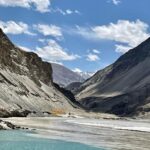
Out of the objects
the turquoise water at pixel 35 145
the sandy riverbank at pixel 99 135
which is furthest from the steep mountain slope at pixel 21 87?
the turquoise water at pixel 35 145

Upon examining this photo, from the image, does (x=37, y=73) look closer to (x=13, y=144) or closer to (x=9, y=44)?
(x=9, y=44)

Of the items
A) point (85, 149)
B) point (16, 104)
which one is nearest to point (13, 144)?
point (85, 149)

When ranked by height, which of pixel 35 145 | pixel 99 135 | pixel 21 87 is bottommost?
pixel 35 145

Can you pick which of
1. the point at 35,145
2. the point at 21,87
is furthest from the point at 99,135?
the point at 21,87

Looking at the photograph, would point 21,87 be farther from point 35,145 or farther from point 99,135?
point 35,145

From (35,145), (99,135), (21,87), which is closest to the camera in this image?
(35,145)

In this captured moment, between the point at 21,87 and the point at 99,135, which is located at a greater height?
the point at 21,87

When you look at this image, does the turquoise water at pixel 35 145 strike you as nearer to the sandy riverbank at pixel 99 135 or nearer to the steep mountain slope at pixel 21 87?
the sandy riverbank at pixel 99 135

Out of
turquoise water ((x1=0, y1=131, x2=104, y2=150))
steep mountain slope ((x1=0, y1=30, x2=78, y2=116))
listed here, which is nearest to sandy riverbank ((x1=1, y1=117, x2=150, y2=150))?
turquoise water ((x1=0, y1=131, x2=104, y2=150))
